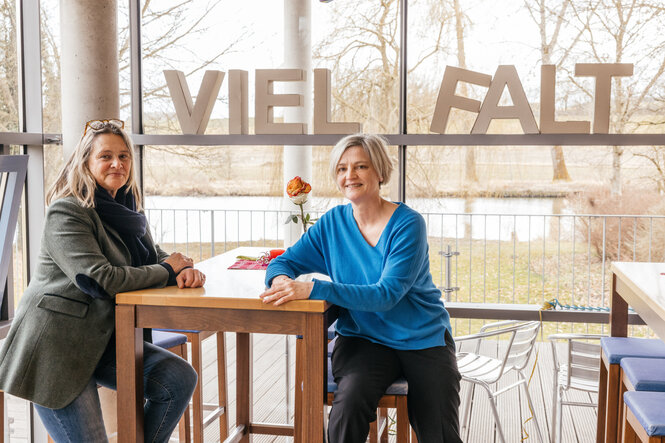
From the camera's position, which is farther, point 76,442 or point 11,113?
point 11,113

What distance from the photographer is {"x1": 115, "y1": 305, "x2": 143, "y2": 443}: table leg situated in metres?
2.00

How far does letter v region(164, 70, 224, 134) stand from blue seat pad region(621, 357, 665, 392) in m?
2.41

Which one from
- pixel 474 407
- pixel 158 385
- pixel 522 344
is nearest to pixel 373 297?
pixel 158 385

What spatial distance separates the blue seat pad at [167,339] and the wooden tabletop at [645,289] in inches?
67.0

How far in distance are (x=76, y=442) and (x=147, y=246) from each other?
2.20 ft

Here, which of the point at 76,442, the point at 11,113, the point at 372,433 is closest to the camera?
the point at 76,442

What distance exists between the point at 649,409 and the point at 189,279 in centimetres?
140

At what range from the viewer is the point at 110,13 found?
3.23m

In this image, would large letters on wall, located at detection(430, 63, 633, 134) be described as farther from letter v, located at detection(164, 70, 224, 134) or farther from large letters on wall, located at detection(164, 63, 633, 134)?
letter v, located at detection(164, 70, 224, 134)

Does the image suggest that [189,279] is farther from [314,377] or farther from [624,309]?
[624,309]

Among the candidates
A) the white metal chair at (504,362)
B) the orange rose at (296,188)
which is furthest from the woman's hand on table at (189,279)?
the white metal chair at (504,362)

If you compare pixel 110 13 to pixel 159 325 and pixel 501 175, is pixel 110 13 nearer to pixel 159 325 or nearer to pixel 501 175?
pixel 159 325

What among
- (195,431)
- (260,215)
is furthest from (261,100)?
(260,215)

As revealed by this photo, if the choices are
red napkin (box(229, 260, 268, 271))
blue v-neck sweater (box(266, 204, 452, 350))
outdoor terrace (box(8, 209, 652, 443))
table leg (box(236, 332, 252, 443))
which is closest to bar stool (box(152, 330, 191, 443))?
table leg (box(236, 332, 252, 443))
